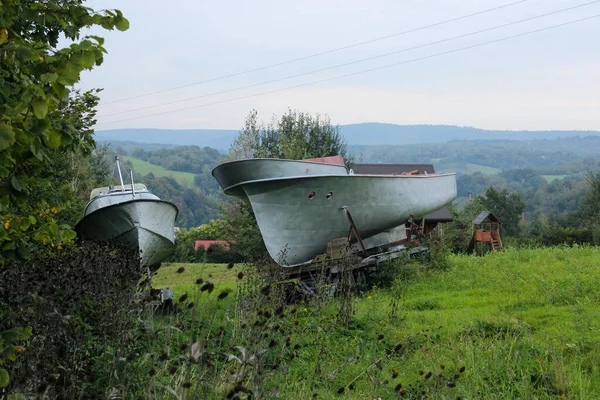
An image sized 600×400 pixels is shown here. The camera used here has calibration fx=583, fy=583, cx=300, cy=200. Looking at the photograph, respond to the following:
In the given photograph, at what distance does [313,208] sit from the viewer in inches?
458

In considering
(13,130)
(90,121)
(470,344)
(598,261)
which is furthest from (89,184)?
(13,130)

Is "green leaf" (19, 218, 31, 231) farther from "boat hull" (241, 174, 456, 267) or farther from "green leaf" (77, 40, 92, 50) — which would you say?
"boat hull" (241, 174, 456, 267)

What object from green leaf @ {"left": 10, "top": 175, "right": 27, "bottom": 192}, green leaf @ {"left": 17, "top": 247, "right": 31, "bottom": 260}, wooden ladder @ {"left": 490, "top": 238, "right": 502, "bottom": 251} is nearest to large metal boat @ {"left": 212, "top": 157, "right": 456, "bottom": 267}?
green leaf @ {"left": 17, "top": 247, "right": 31, "bottom": 260}

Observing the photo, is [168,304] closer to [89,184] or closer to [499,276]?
[499,276]

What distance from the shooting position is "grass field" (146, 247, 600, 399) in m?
4.51

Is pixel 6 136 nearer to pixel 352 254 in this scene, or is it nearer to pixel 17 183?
pixel 17 183

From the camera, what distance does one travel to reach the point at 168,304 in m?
8.73

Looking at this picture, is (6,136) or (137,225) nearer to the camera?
(6,136)

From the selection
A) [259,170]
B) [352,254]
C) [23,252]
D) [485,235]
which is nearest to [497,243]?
[485,235]

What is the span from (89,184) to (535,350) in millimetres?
24961

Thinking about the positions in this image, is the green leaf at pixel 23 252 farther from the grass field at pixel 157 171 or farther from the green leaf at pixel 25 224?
the grass field at pixel 157 171

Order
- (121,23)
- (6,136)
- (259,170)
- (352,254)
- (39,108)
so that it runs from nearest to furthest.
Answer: (6,136) < (39,108) < (121,23) < (352,254) < (259,170)

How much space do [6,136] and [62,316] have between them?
1.55 m

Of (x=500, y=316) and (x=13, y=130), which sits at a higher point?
(x=13, y=130)
